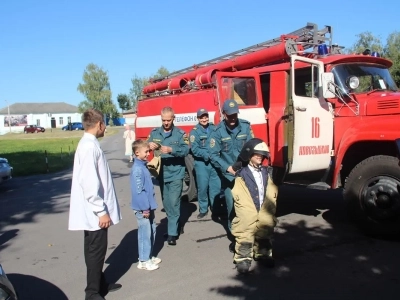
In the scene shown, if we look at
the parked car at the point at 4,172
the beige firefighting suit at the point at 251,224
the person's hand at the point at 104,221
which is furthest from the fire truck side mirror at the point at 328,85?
the parked car at the point at 4,172

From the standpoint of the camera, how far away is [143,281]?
4.45 m

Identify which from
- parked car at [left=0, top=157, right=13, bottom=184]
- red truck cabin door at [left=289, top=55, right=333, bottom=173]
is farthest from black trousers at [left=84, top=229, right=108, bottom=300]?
parked car at [left=0, top=157, right=13, bottom=184]

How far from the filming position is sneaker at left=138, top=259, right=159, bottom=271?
15.5 ft

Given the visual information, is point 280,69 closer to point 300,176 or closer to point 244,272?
point 300,176

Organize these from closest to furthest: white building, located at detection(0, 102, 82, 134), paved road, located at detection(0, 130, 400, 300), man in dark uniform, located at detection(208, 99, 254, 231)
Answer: paved road, located at detection(0, 130, 400, 300) < man in dark uniform, located at detection(208, 99, 254, 231) < white building, located at detection(0, 102, 82, 134)

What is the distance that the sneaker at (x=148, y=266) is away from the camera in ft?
15.5

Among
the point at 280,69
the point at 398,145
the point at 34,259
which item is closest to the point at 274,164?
the point at 280,69

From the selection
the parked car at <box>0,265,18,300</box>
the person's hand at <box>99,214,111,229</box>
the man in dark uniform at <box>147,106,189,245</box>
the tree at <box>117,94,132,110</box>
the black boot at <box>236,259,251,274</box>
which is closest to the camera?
the parked car at <box>0,265,18,300</box>

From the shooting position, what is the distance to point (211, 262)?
4.93 meters

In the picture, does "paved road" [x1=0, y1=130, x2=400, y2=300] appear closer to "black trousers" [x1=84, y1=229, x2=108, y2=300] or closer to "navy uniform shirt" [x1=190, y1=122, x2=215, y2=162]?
"black trousers" [x1=84, y1=229, x2=108, y2=300]

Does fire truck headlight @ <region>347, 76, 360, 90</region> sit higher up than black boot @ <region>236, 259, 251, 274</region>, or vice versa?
fire truck headlight @ <region>347, 76, 360, 90</region>

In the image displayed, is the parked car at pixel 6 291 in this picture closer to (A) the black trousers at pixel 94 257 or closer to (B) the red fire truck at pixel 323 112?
(A) the black trousers at pixel 94 257

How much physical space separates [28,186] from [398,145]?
1001cm

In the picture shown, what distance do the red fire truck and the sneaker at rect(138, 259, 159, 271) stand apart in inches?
91.1
